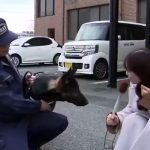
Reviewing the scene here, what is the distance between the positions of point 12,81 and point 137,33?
41.6 ft

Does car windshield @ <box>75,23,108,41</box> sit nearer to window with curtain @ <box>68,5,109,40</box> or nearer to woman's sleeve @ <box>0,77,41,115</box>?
window with curtain @ <box>68,5,109,40</box>

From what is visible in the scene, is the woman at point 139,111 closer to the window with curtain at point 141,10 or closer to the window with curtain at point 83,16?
the window with curtain at point 141,10

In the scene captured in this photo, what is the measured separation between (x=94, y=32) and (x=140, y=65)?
39.8ft

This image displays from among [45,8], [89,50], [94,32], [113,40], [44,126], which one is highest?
[45,8]

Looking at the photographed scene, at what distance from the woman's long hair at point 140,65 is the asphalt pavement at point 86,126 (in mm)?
3039

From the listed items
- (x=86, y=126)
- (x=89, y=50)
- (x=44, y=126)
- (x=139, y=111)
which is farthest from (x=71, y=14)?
(x=139, y=111)

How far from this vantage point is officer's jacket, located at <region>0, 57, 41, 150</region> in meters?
3.19

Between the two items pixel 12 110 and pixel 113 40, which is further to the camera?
pixel 113 40

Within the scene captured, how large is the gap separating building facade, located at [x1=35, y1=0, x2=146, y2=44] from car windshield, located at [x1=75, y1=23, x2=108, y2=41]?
27.1 feet

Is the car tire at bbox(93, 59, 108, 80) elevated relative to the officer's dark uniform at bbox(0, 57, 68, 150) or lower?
lower

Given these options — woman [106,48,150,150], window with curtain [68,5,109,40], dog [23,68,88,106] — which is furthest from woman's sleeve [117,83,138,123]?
window with curtain [68,5,109,40]

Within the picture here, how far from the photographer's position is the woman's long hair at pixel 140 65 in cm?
274

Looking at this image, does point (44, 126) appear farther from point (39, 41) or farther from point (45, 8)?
point (45, 8)

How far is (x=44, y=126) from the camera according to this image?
145 inches
